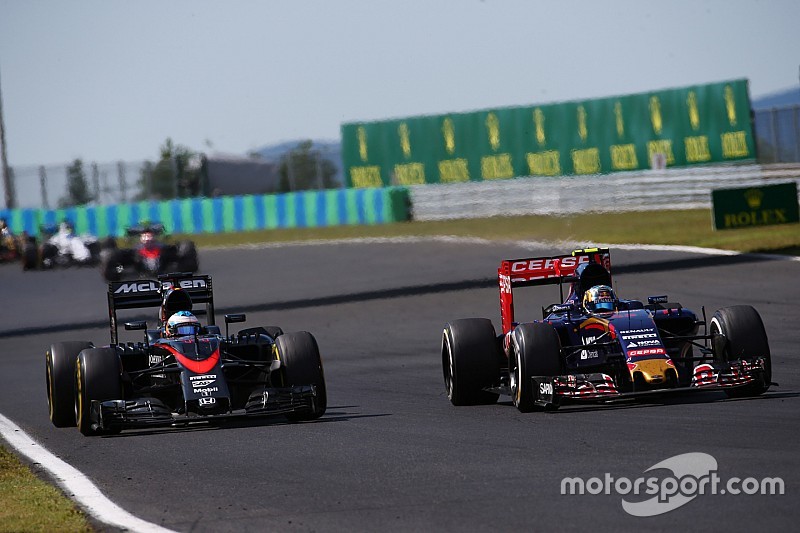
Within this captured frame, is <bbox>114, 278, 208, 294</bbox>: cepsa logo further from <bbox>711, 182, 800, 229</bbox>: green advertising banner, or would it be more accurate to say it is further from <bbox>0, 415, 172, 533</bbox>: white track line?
<bbox>711, 182, 800, 229</bbox>: green advertising banner

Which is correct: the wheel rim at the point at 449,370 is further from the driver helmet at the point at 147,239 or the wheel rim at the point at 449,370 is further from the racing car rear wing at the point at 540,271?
the driver helmet at the point at 147,239

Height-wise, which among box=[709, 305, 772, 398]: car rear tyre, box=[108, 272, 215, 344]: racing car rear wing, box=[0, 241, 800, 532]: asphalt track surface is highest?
box=[108, 272, 215, 344]: racing car rear wing

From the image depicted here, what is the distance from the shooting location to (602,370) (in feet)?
38.5

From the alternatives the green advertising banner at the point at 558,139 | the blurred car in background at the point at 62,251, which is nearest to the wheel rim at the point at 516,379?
the blurred car in background at the point at 62,251

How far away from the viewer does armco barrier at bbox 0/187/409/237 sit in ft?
164

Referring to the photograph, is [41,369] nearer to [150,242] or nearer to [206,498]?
[206,498]

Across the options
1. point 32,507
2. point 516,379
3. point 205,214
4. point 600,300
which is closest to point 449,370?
point 516,379

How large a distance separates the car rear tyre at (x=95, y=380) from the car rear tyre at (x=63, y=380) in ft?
1.88

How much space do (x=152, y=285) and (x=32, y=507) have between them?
5.39 meters

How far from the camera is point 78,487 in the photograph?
916 cm

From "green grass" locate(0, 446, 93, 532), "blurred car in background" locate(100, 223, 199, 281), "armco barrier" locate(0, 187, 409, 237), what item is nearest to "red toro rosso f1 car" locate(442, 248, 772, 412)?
"green grass" locate(0, 446, 93, 532)

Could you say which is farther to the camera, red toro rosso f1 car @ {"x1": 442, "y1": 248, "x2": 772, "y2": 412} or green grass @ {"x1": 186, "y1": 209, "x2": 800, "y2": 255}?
green grass @ {"x1": 186, "y1": 209, "x2": 800, "y2": 255}

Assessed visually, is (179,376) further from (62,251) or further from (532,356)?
(62,251)

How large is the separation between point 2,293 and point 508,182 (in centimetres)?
2021
